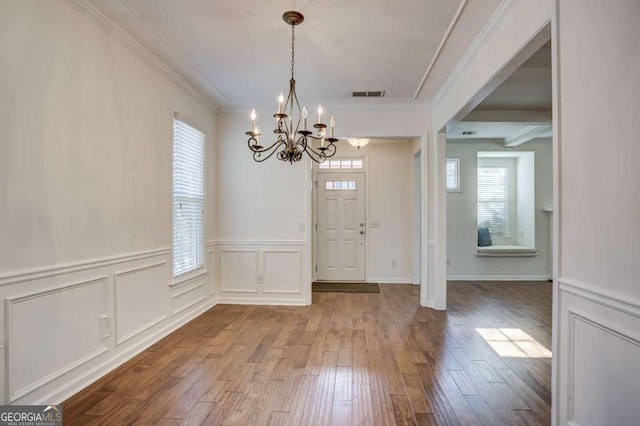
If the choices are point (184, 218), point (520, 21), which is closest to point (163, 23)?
point (184, 218)

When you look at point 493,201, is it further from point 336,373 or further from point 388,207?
point 336,373

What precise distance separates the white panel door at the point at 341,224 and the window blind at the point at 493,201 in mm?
2646

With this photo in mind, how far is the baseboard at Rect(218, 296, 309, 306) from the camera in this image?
4.51 m

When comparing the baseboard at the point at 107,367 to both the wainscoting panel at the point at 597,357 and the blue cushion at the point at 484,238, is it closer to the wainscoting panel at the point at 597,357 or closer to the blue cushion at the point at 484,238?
the wainscoting panel at the point at 597,357

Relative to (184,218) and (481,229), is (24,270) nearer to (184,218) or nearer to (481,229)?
(184,218)

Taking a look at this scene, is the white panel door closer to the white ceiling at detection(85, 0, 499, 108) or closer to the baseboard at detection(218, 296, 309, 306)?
the baseboard at detection(218, 296, 309, 306)

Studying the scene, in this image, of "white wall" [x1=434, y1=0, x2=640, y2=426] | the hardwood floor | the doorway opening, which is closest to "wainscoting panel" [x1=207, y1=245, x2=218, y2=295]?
the hardwood floor

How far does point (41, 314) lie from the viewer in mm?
1994

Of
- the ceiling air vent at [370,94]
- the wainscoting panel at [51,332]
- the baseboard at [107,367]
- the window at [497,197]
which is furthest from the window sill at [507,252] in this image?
the wainscoting panel at [51,332]

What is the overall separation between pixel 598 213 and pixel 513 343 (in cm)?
222

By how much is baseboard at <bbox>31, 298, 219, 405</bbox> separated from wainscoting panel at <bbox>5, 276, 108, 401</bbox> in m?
0.11

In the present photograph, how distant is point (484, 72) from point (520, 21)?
61cm

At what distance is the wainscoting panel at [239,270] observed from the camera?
4559 mm

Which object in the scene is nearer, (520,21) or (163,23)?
(520,21)
